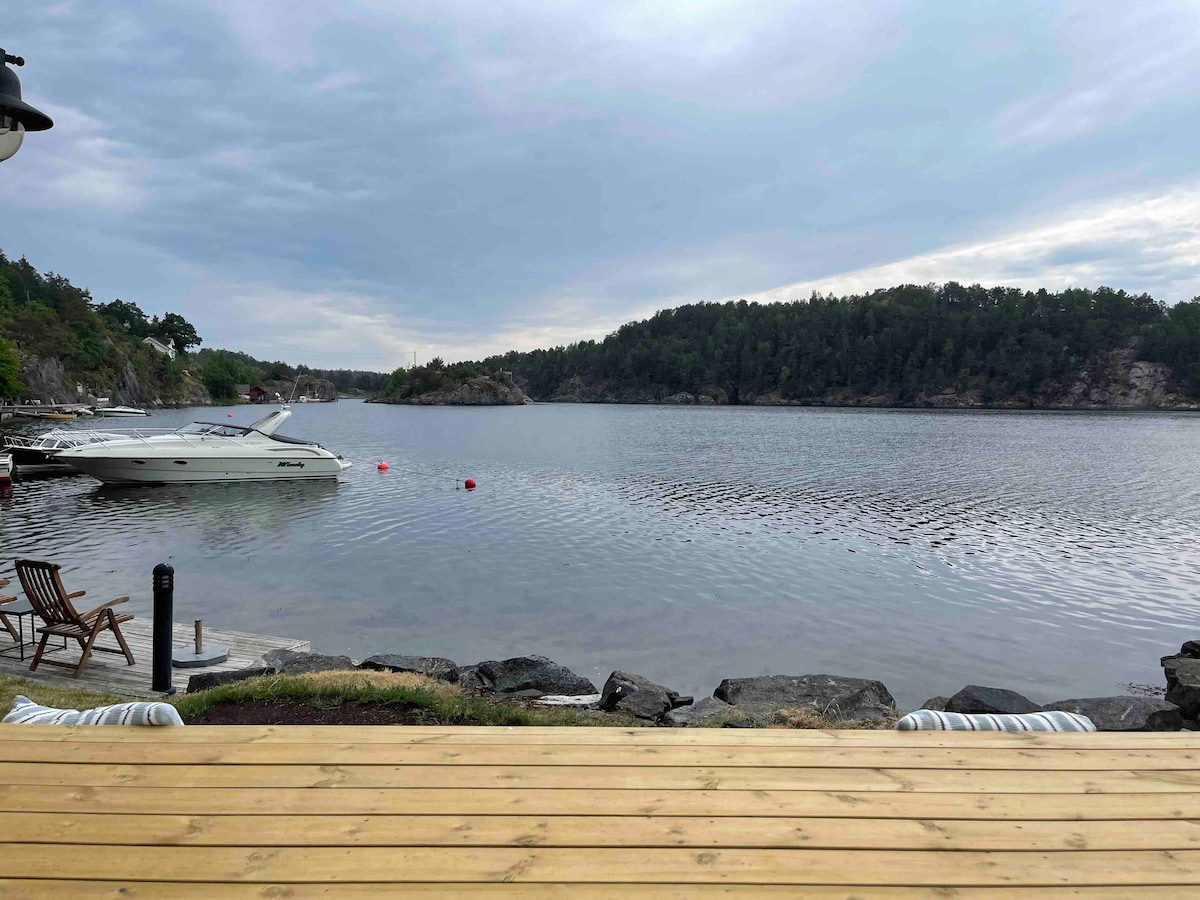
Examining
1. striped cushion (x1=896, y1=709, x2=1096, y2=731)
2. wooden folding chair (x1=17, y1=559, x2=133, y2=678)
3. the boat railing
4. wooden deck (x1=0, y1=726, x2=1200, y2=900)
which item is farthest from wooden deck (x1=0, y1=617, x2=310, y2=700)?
the boat railing

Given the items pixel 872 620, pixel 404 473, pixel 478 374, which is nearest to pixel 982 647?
pixel 872 620

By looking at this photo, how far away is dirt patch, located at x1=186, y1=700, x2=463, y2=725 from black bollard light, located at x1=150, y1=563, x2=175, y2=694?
73.7 inches

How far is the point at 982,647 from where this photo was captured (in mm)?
10766

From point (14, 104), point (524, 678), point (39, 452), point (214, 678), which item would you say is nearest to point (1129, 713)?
point (524, 678)

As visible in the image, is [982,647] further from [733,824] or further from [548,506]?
[548,506]

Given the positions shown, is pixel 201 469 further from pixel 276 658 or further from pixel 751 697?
pixel 751 697

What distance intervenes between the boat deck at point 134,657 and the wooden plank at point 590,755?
5.43 m

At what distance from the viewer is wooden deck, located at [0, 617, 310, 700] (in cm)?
752

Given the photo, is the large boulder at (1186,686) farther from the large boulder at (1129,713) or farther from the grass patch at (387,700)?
the grass patch at (387,700)

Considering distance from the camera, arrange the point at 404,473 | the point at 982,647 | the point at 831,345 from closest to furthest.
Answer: the point at 982,647 < the point at 404,473 < the point at 831,345

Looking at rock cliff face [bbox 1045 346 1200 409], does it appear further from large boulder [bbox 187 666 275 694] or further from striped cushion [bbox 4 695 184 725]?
striped cushion [bbox 4 695 184 725]

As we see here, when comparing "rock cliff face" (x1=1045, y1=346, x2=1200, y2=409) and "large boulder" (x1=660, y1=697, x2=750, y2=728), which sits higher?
"rock cliff face" (x1=1045, y1=346, x2=1200, y2=409)

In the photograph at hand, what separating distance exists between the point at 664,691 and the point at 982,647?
225 inches

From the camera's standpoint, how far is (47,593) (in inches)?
319
